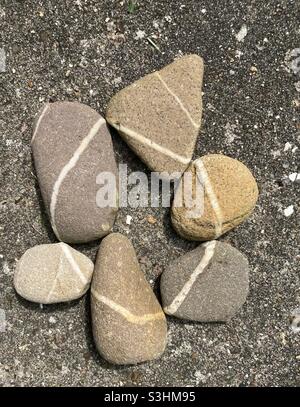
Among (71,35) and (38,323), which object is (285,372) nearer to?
(38,323)

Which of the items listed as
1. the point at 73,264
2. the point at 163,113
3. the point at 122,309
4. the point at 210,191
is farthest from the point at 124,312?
the point at 163,113

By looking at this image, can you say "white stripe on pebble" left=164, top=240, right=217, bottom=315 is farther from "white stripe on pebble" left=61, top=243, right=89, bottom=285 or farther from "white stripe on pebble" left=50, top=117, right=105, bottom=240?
"white stripe on pebble" left=50, top=117, right=105, bottom=240

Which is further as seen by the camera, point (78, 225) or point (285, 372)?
point (285, 372)

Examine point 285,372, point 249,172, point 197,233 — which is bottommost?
point 285,372

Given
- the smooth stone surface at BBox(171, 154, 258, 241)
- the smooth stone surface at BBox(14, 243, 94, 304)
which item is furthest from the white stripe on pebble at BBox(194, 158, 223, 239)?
the smooth stone surface at BBox(14, 243, 94, 304)

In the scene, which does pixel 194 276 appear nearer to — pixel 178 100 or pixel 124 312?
pixel 124 312

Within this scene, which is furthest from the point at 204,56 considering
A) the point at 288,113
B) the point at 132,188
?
the point at 132,188
